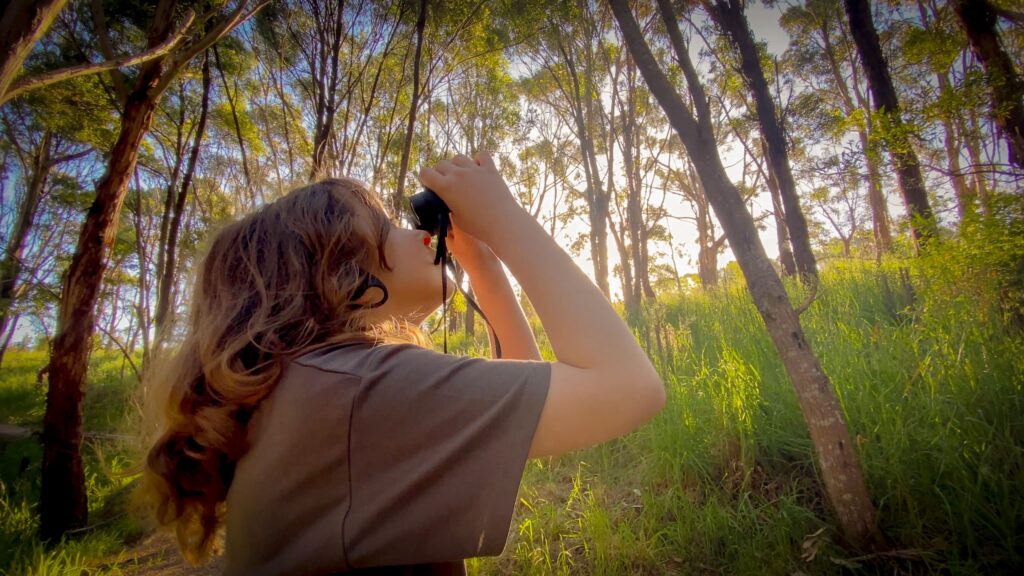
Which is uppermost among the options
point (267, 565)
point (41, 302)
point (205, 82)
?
point (205, 82)

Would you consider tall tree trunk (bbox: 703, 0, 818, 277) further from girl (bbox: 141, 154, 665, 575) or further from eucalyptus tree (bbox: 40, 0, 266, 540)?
girl (bbox: 141, 154, 665, 575)

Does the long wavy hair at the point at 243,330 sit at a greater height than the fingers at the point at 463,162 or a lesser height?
lesser

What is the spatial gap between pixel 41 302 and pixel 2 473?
13.4 feet

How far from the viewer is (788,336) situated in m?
1.70

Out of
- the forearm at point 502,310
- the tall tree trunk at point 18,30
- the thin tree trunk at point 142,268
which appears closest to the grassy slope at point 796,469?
the forearm at point 502,310

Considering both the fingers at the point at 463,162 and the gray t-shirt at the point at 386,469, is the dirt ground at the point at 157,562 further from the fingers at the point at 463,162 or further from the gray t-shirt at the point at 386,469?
the fingers at the point at 463,162

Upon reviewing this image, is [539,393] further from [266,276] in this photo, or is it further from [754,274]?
[754,274]

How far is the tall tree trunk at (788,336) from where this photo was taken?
1.63 meters

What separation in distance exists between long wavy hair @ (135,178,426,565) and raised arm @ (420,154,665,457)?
29 cm

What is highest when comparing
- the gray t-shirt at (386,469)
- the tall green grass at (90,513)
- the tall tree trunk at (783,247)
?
the tall tree trunk at (783,247)

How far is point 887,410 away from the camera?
6.64 feet

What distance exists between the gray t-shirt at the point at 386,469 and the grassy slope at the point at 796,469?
4.28ft

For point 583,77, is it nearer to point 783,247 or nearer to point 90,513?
point 783,247

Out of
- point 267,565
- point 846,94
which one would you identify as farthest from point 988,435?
point 846,94
